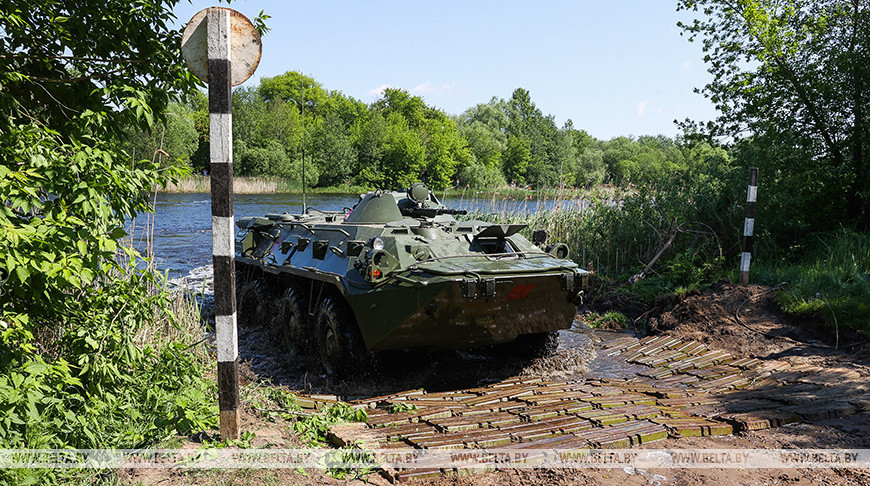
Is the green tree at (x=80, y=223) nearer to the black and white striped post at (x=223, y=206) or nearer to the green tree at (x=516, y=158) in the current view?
the black and white striped post at (x=223, y=206)

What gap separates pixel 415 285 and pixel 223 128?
245cm

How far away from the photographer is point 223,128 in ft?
12.4

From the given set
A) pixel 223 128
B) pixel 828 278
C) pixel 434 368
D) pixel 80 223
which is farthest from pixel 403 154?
pixel 80 223

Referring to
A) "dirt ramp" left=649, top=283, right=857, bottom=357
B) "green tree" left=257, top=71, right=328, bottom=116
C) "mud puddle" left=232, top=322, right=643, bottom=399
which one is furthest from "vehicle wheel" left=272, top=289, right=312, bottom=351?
"green tree" left=257, top=71, right=328, bottom=116

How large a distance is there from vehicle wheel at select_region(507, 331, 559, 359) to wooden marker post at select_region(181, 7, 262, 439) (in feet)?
12.8

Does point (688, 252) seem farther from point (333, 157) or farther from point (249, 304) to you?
point (333, 157)

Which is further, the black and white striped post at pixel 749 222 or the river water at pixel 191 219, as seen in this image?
the river water at pixel 191 219

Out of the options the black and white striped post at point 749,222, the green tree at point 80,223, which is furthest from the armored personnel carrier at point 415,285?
the black and white striped post at point 749,222

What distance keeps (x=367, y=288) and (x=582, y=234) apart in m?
6.74

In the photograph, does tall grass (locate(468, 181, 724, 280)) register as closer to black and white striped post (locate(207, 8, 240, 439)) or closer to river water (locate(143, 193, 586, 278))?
river water (locate(143, 193, 586, 278))

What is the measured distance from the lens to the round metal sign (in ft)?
12.3

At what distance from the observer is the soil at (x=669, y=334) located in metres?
3.98

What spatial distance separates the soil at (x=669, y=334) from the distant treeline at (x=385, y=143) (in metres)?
25.4

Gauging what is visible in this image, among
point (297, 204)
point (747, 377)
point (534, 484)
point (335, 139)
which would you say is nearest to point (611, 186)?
point (747, 377)
